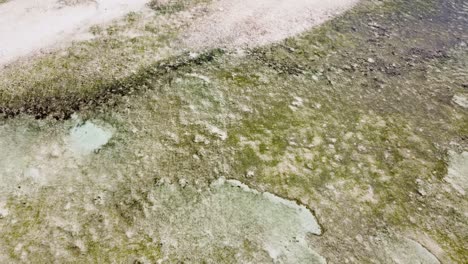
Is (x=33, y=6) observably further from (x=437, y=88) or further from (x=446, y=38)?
(x=446, y=38)

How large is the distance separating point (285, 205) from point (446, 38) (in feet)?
23.7

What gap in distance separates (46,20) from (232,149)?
6392 millimetres

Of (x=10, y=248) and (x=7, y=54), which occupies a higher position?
(x=7, y=54)

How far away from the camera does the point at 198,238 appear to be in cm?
527

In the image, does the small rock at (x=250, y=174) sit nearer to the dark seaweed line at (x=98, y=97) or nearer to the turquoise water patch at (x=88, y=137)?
the turquoise water patch at (x=88, y=137)

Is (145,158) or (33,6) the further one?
(33,6)

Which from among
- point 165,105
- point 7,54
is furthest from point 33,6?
point 165,105

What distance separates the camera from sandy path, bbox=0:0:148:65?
8.73 m

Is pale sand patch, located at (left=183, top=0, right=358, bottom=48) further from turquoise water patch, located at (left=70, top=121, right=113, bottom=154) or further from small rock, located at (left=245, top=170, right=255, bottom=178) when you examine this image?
small rock, located at (left=245, top=170, right=255, bottom=178)

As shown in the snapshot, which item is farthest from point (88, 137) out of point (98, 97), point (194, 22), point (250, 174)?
point (194, 22)

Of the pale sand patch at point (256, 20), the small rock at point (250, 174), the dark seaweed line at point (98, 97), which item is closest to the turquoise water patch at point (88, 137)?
the dark seaweed line at point (98, 97)

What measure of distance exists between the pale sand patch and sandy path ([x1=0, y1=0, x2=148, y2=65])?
6.88 ft

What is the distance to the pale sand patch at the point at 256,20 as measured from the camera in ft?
30.7

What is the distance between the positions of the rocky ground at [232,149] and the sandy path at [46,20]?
20.4 inches
